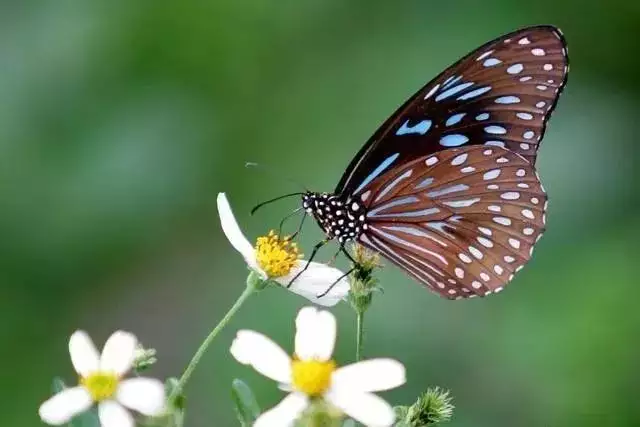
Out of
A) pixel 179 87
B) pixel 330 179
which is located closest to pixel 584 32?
pixel 330 179

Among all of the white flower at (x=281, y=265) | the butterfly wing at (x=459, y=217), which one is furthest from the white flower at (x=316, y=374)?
the butterfly wing at (x=459, y=217)

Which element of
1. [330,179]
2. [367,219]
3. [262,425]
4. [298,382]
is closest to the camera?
[262,425]

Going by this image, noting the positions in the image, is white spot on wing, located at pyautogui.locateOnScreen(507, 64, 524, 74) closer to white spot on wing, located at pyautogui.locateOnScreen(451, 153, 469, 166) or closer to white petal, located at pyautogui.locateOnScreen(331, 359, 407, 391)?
white spot on wing, located at pyautogui.locateOnScreen(451, 153, 469, 166)

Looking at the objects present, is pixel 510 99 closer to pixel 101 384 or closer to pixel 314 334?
pixel 314 334

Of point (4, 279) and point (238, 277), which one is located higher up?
point (4, 279)

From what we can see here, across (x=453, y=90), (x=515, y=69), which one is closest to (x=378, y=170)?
(x=453, y=90)

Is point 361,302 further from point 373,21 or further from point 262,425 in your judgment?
point 373,21
